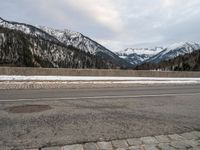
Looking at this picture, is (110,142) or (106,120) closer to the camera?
(110,142)

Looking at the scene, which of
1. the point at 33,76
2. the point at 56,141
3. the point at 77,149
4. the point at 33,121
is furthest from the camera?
the point at 33,76

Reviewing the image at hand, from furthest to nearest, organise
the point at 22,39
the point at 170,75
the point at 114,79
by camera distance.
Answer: the point at 22,39, the point at 170,75, the point at 114,79

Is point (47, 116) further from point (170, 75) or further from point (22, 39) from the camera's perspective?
point (22, 39)

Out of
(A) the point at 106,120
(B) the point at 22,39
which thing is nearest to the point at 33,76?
(A) the point at 106,120

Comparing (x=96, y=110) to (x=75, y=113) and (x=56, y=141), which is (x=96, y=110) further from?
(x=56, y=141)

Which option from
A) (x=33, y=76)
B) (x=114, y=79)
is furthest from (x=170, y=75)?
(x=33, y=76)

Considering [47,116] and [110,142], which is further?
[47,116]

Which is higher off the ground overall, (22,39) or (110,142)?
(22,39)

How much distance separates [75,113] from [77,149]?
2797mm

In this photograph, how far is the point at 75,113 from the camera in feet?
24.0

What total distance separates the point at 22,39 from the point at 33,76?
414ft

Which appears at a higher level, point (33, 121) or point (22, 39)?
point (22, 39)

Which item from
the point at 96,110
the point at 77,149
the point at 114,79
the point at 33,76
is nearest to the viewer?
the point at 77,149

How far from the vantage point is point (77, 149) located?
179 inches
